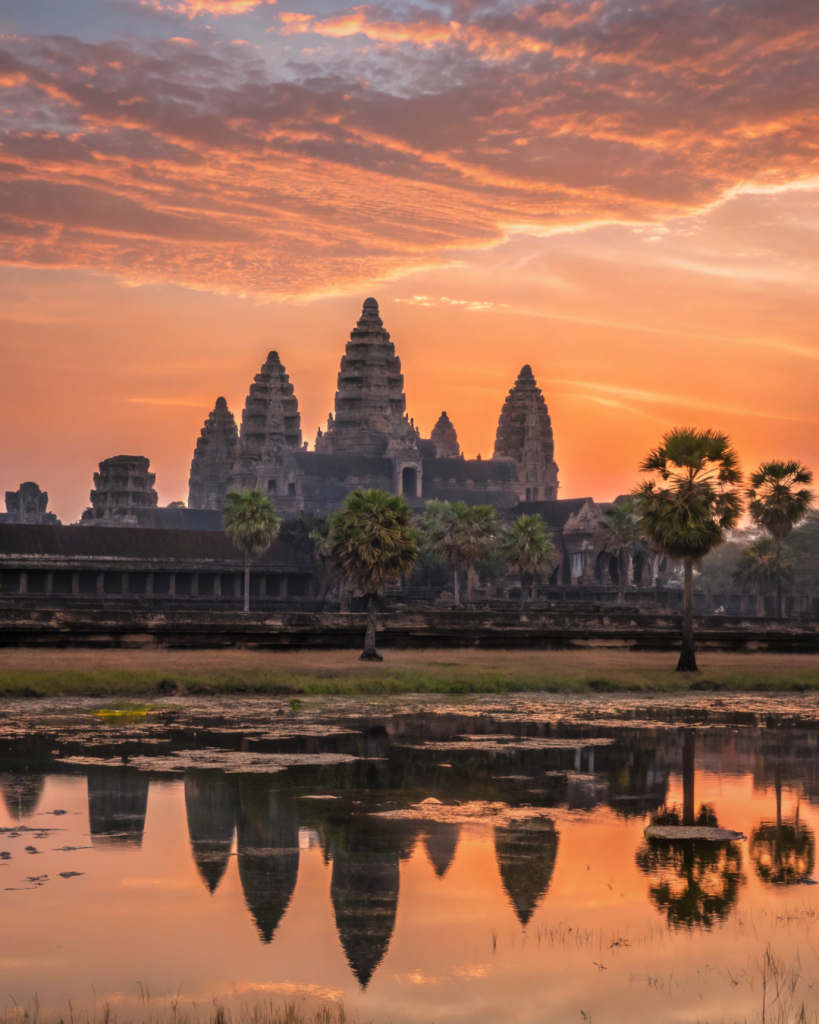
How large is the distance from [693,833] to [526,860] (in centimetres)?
261

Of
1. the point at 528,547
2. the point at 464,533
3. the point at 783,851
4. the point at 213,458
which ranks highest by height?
the point at 213,458

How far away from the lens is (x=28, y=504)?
166500 millimetres

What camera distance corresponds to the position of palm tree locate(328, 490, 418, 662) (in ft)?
144

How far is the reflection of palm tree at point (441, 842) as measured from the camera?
13336 millimetres

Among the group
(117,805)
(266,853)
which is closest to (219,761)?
(117,805)

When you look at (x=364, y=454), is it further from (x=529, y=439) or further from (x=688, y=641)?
(x=688, y=641)

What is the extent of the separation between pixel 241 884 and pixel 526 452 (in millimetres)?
139887

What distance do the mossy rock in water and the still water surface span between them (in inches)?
7.2

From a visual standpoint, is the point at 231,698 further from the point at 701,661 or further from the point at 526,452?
the point at 526,452

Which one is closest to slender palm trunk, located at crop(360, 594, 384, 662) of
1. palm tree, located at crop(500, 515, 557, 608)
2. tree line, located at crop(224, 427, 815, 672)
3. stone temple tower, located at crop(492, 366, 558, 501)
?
tree line, located at crop(224, 427, 815, 672)

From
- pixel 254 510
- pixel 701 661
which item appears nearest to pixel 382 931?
pixel 701 661

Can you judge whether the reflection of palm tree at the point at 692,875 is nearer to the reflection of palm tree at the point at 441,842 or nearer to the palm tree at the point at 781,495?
the reflection of palm tree at the point at 441,842

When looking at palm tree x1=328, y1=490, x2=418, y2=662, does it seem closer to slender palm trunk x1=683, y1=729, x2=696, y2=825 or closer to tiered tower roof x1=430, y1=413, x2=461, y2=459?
slender palm trunk x1=683, y1=729, x2=696, y2=825

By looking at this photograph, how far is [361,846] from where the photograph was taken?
1396 cm
